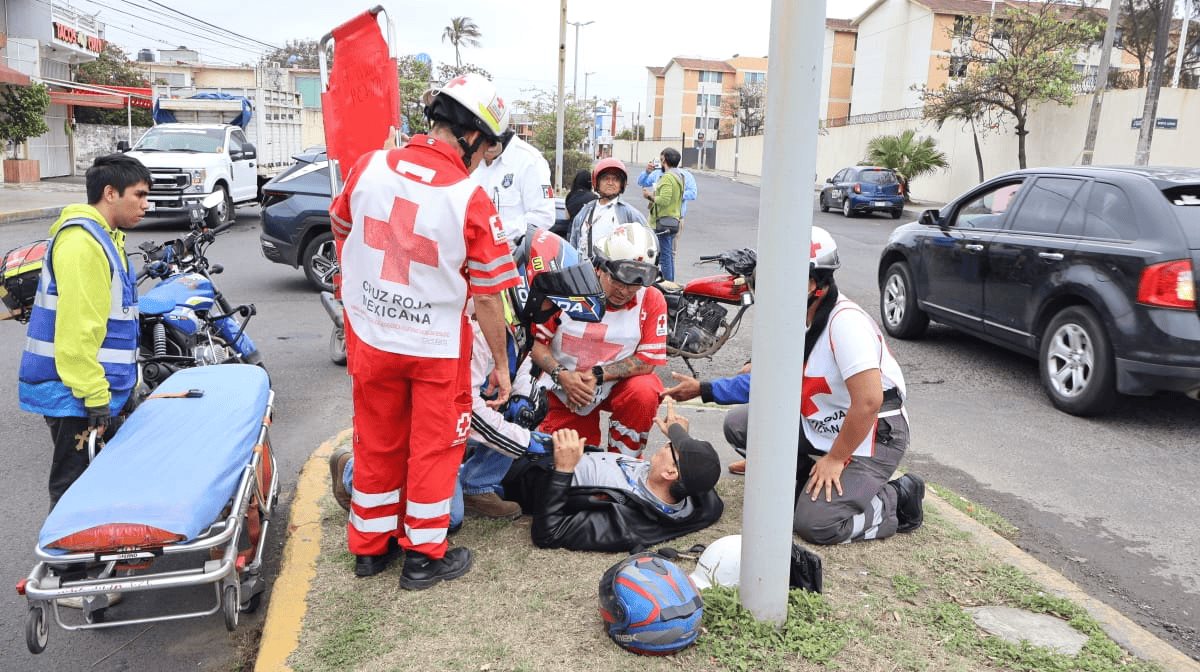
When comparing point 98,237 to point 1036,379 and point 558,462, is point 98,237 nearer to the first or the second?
point 558,462

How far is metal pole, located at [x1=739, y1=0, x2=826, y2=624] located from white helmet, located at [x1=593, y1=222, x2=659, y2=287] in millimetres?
1548

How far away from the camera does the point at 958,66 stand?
33.4 m

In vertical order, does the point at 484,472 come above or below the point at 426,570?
above

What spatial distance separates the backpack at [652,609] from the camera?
9.39 ft

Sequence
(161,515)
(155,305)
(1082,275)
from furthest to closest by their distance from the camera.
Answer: (1082,275) → (155,305) → (161,515)

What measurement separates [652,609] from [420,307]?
134 centimetres

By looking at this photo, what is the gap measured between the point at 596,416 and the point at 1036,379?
4523 millimetres

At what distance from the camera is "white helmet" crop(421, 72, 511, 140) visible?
3283 mm

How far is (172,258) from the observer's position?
6.08m

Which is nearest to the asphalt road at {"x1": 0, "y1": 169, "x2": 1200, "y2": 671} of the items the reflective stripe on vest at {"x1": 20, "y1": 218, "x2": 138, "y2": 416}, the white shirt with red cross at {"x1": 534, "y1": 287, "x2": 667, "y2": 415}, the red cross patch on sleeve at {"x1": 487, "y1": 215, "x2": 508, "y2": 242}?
the reflective stripe on vest at {"x1": 20, "y1": 218, "x2": 138, "y2": 416}

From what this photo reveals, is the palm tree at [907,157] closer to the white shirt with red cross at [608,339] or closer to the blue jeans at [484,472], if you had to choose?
the white shirt with red cross at [608,339]

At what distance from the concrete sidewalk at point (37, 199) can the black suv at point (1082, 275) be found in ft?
40.4

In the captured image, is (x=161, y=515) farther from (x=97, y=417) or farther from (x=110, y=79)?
(x=110, y=79)

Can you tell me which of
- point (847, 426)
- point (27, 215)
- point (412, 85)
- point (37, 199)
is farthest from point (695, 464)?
point (412, 85)
